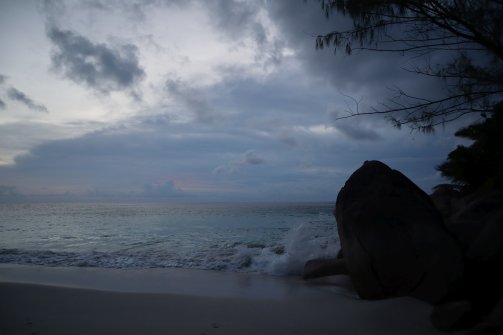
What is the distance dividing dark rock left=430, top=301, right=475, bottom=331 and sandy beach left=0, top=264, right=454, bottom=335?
15cm

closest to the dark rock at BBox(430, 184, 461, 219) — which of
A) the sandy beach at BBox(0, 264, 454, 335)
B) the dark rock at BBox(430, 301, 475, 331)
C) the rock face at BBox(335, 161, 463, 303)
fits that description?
the sandy beach at BBox(0, 264, 454, 335)

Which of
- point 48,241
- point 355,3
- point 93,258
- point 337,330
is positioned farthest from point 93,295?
point 48,241

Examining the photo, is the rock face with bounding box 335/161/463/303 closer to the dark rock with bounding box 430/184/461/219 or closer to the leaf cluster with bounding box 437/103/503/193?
the dark rock with bounding box 430/184/461/219

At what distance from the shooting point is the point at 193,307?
6.11 m

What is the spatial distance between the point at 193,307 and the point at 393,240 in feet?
11.6

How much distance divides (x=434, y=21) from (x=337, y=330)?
464 cm

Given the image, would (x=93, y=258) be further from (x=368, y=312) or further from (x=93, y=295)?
(x=368, y=312)

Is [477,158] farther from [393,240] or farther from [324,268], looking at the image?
[393,240]

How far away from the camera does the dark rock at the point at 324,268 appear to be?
8.98m

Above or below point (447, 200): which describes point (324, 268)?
below

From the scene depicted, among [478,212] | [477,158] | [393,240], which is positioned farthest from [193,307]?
[477,158]

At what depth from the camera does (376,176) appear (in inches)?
277

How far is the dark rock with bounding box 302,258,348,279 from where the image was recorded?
29.5 feet

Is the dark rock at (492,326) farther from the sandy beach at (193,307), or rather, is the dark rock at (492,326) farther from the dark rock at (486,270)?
the sandy beach at (193,307)
